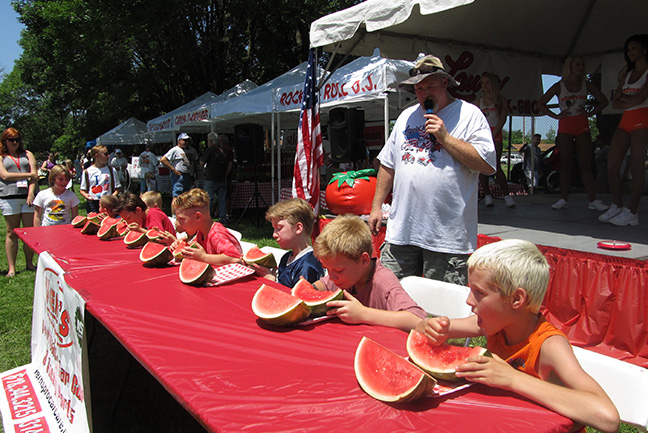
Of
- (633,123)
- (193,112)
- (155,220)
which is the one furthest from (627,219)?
(193,112)

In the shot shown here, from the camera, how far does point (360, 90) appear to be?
7648 mm

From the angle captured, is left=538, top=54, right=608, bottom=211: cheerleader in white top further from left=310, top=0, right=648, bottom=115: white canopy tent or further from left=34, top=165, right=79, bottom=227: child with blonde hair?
A: left=34, top=165, right=79, bottom=227: child with blonde hair

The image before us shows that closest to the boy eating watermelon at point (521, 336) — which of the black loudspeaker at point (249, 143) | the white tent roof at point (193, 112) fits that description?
the black loudspeaker at point (249, 143)

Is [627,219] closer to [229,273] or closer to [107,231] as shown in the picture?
[229,273]

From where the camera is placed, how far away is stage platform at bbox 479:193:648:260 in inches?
158

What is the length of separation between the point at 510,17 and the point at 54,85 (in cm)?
3220

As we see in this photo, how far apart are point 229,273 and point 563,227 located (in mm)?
3727

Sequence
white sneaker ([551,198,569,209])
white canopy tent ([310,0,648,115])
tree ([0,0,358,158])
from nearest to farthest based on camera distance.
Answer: white sneaker ([551,198,569,209]), white canopy tent ([310,0,648,115]), tree ([0,0,358,158])

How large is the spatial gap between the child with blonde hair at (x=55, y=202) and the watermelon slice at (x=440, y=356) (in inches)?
246

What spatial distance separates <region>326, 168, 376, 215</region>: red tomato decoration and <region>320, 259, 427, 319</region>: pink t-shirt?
4.61 m

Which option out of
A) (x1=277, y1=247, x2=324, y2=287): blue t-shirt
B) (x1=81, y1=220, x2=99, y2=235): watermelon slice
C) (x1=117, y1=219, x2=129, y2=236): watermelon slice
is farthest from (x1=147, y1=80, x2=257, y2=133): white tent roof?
(x1=277, y1=247, x2=324, y2=287): blue t-shirt

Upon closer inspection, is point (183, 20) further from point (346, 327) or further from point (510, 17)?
point (346, 327)

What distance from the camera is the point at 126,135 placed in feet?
80.5

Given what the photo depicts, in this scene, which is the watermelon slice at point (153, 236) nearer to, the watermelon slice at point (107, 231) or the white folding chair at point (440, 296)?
the watermelon slice at point (107, 231)
